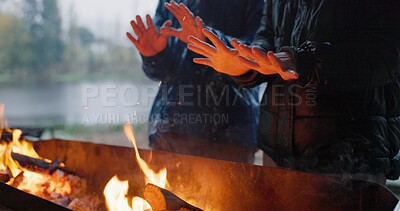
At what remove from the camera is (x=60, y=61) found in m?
5.91

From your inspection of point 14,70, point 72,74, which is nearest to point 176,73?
point 72,74

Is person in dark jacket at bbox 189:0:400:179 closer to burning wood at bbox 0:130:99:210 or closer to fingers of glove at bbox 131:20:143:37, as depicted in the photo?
fingers of glove at bbox 131:20:143:37

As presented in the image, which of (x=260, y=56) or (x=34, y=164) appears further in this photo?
(x=34, y=164)

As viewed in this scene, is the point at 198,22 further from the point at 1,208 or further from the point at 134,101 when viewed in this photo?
the point at 134,101

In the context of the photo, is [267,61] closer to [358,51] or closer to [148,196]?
[358,51]

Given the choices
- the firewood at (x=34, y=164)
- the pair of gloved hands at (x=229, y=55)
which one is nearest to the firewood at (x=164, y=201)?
the pair of gloved hands at (x=229, y=55)

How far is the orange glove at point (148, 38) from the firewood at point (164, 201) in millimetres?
981

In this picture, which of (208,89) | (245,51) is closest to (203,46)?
(245,51)

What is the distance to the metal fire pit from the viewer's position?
4.43 feet

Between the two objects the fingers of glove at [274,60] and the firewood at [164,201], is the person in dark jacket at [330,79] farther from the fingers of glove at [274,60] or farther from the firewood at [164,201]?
the firewood at [164,201]

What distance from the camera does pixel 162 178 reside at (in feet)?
5.77

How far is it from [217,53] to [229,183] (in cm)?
55

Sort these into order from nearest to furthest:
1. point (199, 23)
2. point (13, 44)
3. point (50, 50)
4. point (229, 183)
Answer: point (229, 183) < point (199, 23) < point (13, 44) < point (50, 50)

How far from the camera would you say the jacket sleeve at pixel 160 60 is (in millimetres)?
2270
